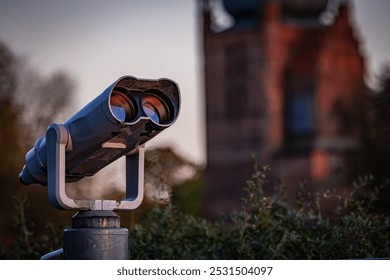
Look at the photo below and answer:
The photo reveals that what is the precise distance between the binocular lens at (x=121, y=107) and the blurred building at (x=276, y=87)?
62356 millimetres

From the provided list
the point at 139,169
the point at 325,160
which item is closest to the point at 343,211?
the point at 139,169

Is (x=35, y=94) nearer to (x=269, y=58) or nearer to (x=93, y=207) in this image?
(x=93, y=207)

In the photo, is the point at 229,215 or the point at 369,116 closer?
the point at 229,215

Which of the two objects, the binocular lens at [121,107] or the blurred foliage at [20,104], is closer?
the binocular lens at [121,107]

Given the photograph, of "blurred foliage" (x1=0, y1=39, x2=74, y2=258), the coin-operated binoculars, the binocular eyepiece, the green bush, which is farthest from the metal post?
"blurred foliage" (x1=0, y1=39, x2=74, y2=258)

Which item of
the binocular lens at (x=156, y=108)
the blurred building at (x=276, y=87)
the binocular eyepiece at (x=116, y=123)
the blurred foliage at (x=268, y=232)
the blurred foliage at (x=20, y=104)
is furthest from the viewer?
the blurred building at (x=276, y=87)

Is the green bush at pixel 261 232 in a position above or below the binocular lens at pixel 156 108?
below

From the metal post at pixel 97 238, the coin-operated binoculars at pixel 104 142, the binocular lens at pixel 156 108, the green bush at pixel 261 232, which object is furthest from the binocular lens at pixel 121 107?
the green bush at pixel 261 232

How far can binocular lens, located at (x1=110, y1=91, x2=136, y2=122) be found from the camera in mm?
5277

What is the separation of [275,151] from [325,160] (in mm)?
4023

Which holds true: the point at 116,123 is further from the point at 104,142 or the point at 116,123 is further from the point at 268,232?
the point at 268,232

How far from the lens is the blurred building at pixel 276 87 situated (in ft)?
233

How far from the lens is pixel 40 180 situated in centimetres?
583

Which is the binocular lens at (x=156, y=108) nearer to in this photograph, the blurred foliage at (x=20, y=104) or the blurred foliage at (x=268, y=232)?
the blurred foliage at (x=268, y=232)
